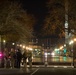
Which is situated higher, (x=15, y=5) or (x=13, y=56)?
(x=15, y=5)

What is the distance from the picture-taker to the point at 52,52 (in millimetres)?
46969

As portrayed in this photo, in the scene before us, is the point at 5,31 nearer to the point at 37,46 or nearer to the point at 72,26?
the point at 37,46

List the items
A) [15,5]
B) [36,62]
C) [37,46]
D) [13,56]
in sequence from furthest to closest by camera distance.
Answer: [15,5], [37,46], [36,62], [13,56]

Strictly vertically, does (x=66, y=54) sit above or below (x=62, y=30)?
below

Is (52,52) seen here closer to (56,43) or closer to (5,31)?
(56,43)

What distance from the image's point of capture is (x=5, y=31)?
5603 cm

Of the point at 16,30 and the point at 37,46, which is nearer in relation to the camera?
the point at 37,46

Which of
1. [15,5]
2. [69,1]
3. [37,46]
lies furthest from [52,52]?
[15,5]

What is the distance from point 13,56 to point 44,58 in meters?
8.71

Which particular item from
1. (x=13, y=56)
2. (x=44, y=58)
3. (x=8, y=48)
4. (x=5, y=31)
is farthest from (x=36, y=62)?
(x=5, y=31)

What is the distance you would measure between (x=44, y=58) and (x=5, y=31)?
54.2 ft

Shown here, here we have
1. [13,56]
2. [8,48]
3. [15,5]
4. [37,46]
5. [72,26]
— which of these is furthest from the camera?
[15,5]

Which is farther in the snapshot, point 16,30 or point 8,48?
point 16,30

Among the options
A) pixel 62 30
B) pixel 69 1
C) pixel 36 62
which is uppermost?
pixel 69 1
